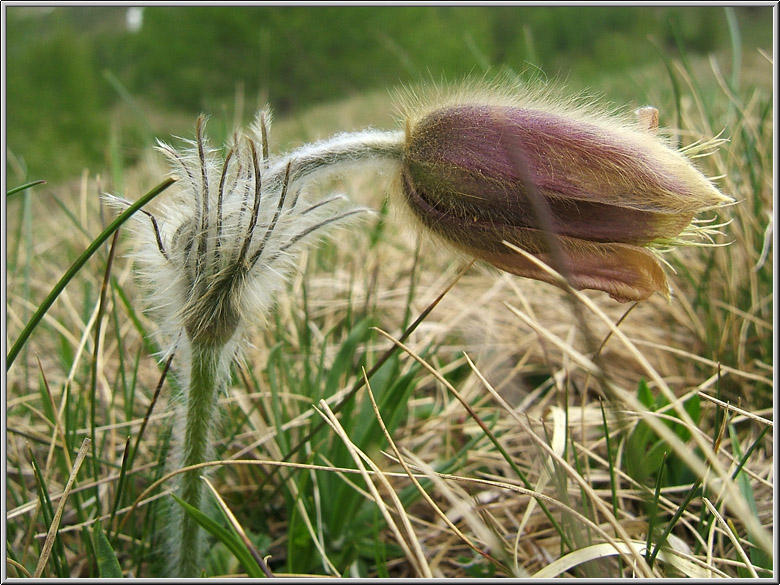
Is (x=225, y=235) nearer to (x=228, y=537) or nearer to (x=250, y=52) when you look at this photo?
(x=228, y=537)

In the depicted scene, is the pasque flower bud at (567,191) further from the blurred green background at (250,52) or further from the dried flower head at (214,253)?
the blurred green background at (250,52)

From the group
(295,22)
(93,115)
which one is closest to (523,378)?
(93,115)

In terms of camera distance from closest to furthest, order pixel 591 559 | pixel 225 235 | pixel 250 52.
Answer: pixel 591 559 → pixel 225 235 → pixel 250 52

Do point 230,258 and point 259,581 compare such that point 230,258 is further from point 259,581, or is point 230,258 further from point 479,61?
point 479,61

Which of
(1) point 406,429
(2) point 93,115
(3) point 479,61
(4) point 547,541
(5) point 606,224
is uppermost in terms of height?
(2) point 93,115

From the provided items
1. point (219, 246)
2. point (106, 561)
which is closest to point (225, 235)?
point (219, 246)

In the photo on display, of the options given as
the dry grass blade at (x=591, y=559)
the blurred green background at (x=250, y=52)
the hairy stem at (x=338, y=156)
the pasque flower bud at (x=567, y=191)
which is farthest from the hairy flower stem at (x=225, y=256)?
→ the blurred green background at (x=250, y=52)

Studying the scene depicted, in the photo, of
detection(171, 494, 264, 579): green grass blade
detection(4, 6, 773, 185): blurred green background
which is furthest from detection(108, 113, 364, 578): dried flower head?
detection(4, 6, 773, 185): blurred green background
